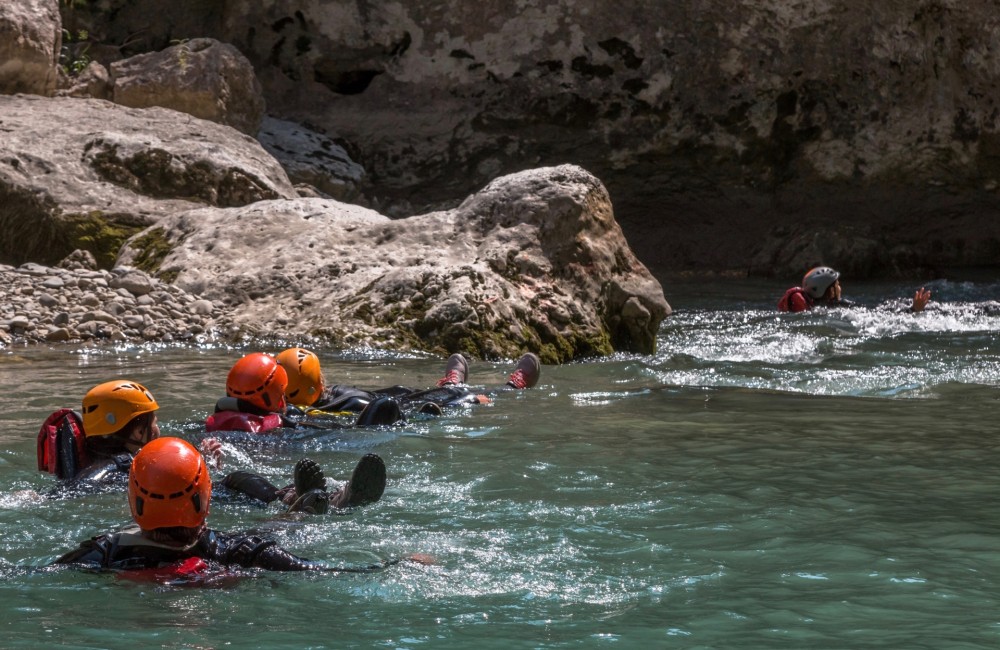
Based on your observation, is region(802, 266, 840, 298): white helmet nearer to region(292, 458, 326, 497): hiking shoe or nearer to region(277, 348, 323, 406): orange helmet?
region(277, 348, 323, 406): orange helmet

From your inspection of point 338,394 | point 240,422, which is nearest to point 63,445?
point 240,422

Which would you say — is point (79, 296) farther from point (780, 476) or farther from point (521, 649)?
point (521, 649)

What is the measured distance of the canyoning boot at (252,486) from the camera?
6125 mm

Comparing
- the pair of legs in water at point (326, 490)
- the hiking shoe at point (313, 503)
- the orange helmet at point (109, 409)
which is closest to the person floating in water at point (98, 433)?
the orange helmet at point (109, 409)

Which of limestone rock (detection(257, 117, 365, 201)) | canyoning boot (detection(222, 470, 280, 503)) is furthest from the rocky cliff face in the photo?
canyoning boot (detection(222, 470, 280, 503))

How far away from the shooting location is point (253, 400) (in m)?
7.57

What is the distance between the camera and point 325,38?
19.8 metres

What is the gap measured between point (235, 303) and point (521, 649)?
321 inches

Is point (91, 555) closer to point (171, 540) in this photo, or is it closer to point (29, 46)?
point (171, 540)

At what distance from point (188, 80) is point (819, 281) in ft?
26.2

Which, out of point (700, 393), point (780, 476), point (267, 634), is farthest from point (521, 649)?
point (700, 393)

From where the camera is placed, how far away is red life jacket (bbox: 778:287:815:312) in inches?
567

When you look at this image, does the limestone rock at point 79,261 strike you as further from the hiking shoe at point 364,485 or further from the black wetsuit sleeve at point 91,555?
the black wetsuit sleeve at point 91,555

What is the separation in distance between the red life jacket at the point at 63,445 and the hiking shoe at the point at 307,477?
3.99 ft
